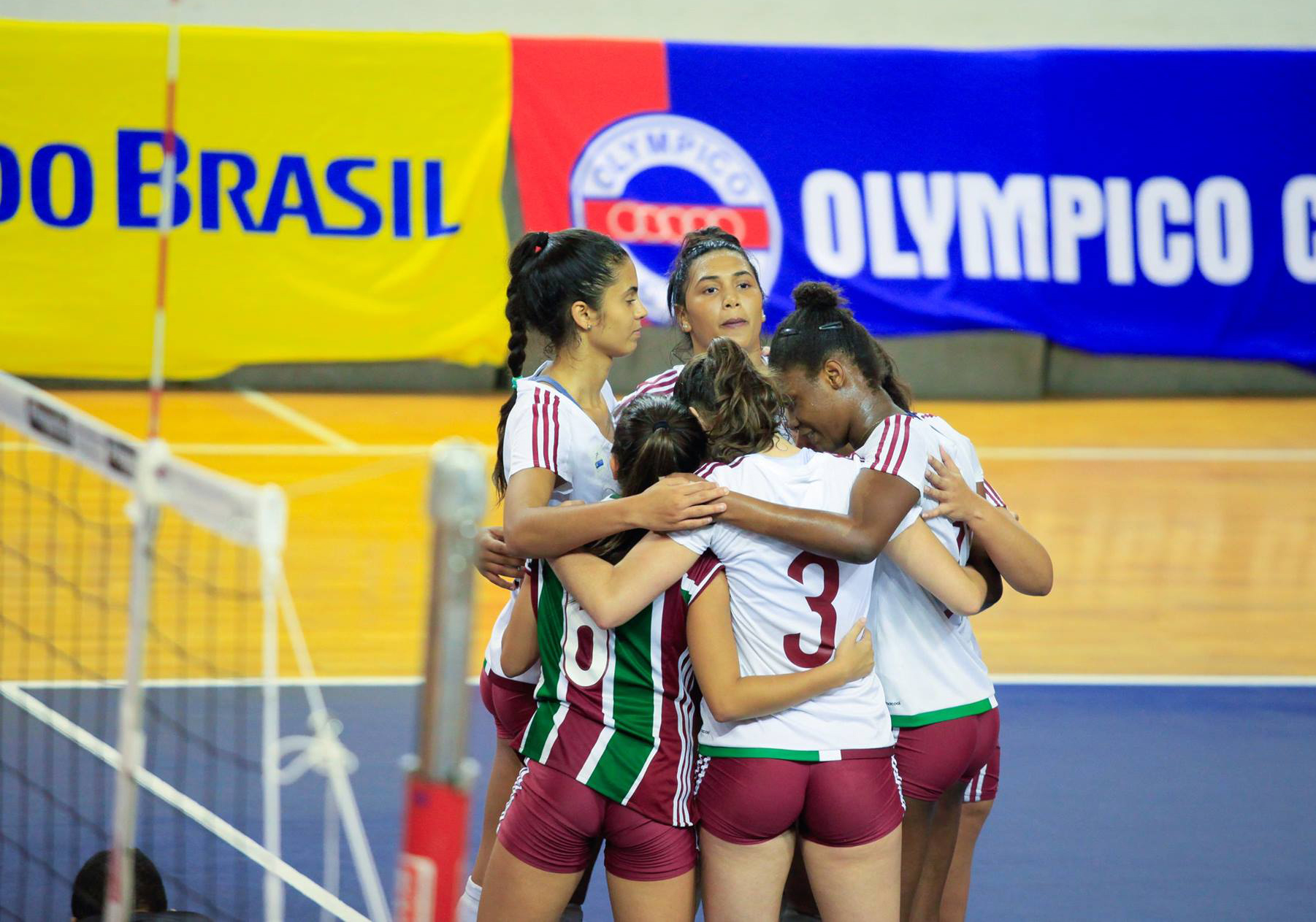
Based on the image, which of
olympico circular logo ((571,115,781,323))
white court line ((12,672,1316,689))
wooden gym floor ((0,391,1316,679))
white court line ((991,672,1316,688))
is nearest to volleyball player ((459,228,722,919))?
white court line ((12,672,1316,689))

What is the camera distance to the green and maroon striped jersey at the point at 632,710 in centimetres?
292

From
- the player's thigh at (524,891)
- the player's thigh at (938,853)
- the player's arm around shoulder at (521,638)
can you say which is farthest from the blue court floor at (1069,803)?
the player's thigh at (524,891)

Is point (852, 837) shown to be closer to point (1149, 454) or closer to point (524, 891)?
point (524, 891)

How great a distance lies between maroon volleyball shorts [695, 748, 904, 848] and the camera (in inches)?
114

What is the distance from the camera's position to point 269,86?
40.2 feet

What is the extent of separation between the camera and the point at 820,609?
294cm

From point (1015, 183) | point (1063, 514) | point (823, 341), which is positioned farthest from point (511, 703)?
point (1015, 183)

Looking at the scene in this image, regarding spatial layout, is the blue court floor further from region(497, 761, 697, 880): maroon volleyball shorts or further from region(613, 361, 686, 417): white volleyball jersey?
region(613, 361, 686, 417): white volleyball jersey

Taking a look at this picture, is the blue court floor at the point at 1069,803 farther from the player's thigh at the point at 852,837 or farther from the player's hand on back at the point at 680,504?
the player's hand on back at the point at 680,504

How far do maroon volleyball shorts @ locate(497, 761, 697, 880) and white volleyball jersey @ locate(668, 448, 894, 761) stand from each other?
0.66ft

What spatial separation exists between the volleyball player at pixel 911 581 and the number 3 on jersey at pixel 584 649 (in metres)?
0.63

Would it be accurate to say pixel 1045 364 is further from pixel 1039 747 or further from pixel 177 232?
pixel 1039 747

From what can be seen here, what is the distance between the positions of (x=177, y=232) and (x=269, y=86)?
1.44m

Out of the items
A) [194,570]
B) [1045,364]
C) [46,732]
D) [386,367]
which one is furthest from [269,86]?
[46,732]
